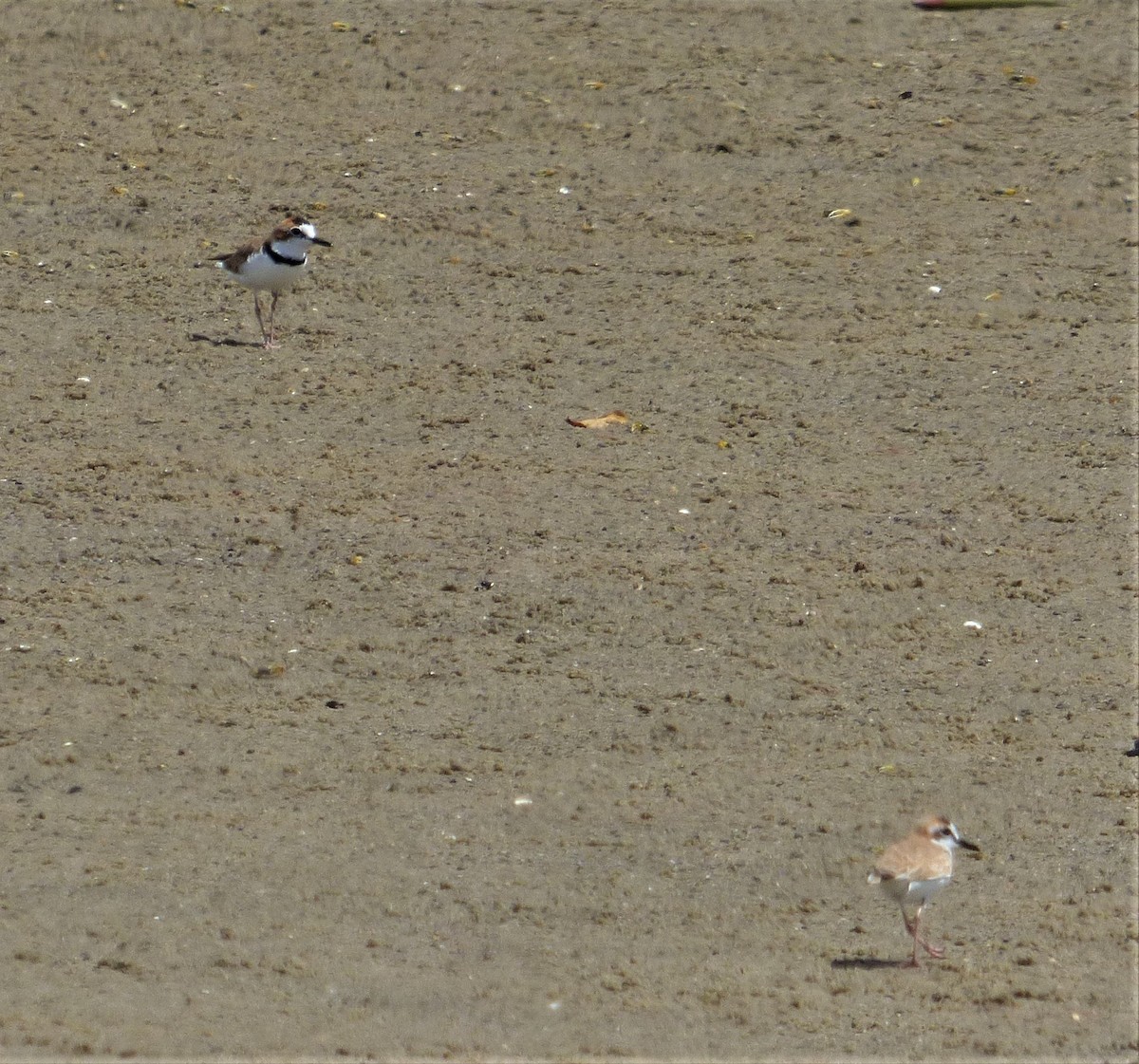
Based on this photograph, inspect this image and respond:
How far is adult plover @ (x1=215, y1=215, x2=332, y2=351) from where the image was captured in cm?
1104

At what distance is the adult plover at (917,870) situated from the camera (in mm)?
6324

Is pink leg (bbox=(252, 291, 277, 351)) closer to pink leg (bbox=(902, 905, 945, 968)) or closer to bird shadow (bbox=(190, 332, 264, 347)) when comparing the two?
bird shadow (bbox=(190, 332, 264, 347))

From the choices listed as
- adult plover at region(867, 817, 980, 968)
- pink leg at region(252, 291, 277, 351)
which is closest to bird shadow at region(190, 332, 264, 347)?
pink leg at region(252, 291, 277, 351)

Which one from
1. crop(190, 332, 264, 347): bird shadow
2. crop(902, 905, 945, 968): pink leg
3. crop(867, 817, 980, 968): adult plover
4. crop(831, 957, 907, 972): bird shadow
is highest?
crop(867, 817, 980, 968): adult plover

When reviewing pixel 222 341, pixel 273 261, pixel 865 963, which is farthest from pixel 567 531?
pixel 865 963

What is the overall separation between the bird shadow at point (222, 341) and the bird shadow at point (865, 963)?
588cm

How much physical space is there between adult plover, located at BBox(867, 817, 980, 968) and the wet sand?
0.46 feet

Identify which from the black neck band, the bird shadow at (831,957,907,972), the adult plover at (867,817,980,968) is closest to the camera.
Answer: the adult plover at (867,817,980,968)

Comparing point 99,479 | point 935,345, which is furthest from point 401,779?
point 935,345

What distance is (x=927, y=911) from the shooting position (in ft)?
22.5

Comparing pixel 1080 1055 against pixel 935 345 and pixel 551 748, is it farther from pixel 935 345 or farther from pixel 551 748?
pixel 935 345

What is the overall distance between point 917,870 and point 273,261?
6014mm

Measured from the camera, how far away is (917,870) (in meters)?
6.34

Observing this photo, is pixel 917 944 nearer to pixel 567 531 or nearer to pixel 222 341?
pixel 567 531
